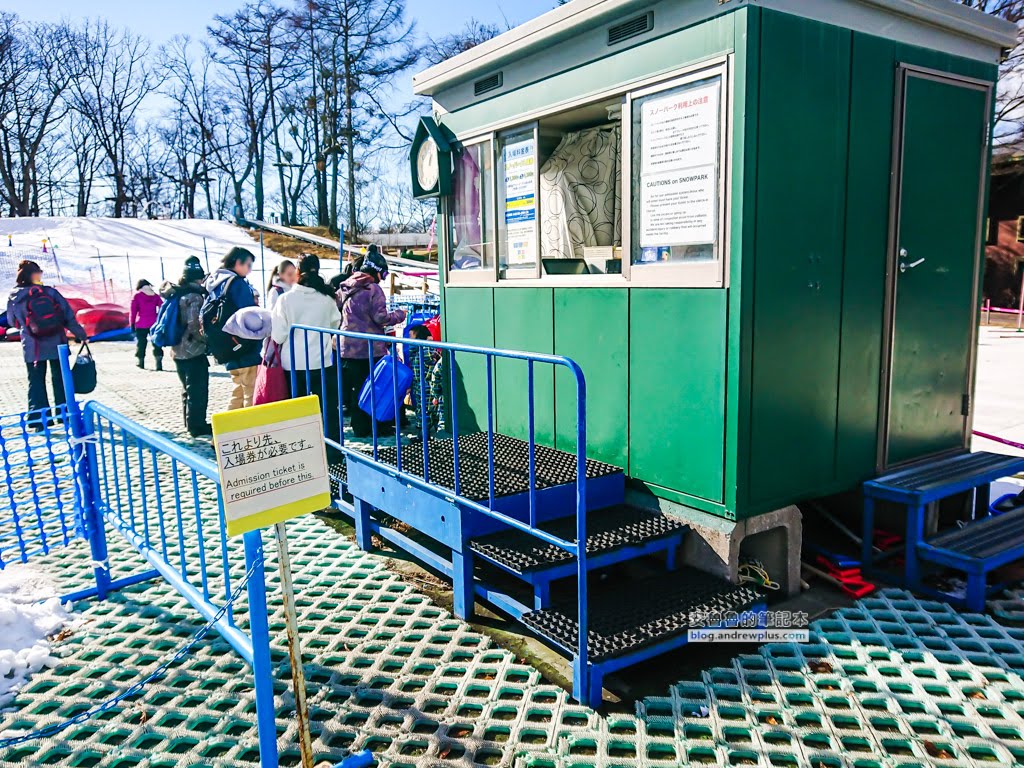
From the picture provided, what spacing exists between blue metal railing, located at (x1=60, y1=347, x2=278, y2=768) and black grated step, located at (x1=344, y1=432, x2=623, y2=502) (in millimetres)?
1100

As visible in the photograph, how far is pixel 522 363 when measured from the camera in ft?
17.0

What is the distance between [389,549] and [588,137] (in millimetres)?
3084

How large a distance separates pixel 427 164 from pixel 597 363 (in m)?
2.41

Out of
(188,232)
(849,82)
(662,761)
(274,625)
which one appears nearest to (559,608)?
(662,761)

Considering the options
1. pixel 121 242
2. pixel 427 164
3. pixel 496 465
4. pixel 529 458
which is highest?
pixel 121 242

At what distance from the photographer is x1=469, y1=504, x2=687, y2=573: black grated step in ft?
11.7

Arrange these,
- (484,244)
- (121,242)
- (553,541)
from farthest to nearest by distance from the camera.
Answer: (121,242) < (484,244) < (553,541)

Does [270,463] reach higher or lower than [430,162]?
lower

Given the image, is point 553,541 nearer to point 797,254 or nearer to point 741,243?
point 741,243

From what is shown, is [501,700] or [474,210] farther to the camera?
[474,210]

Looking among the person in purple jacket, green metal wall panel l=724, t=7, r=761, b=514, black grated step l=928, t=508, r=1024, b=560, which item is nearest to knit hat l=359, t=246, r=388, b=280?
the person in purple jacket

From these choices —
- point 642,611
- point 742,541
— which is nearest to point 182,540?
point 642,611

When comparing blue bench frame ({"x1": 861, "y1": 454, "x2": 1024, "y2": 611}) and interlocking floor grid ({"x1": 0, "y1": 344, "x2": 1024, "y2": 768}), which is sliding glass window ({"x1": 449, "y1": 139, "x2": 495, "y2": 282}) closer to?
interlocking floor grid ({"x1": 0, "y1": 344, "x2": 1024, "y2": 768})

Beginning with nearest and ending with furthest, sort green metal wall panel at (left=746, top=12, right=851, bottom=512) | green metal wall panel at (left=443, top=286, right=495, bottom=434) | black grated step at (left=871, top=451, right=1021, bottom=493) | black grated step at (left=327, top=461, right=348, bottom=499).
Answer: green metal wall panel at (left=746, top=12, right=851, bottom=512) < black grated step at (left=871, top=451, right=1021, bottom=493) < black grated step at (left=327, top=461, right=348, bottom=499) < green metal wall panel at (left=443, top=286, right=495, bottom=434)
